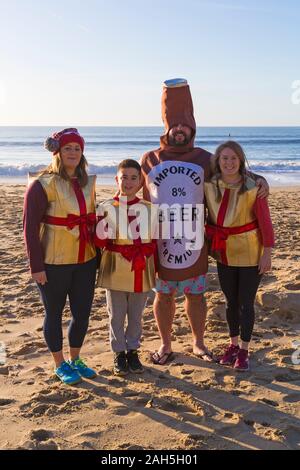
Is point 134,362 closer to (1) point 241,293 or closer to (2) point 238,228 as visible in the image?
(1) point 241,293

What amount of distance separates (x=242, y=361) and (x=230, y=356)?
0.13m

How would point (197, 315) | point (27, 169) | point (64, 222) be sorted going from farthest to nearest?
point (27, 169), point (197, 315), point (64, 222)

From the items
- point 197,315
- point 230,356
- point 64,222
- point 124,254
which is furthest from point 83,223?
point 230,356

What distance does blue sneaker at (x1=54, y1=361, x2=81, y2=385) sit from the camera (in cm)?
361

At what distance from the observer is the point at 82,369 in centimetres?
377

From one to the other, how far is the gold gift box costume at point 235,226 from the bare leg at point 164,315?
580 mm

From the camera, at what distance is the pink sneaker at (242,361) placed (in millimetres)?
3811

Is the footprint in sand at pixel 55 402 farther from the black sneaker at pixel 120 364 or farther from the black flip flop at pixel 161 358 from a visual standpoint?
the black flip flop at pixel 161 358

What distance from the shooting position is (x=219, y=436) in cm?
296

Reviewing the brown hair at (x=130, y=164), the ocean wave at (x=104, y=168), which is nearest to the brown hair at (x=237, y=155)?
the brown hair at (x=130, y=164)

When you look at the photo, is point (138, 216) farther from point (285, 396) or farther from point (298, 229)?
point (298, 229)

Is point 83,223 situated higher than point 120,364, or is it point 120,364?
point 83,223

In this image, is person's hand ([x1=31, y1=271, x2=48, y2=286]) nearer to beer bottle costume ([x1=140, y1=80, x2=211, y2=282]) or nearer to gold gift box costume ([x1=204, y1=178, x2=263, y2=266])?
beer bottle costume ([x1=140, y1=80, x2=211, y2=282])

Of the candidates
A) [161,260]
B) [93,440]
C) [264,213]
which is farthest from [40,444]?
[264,213]
